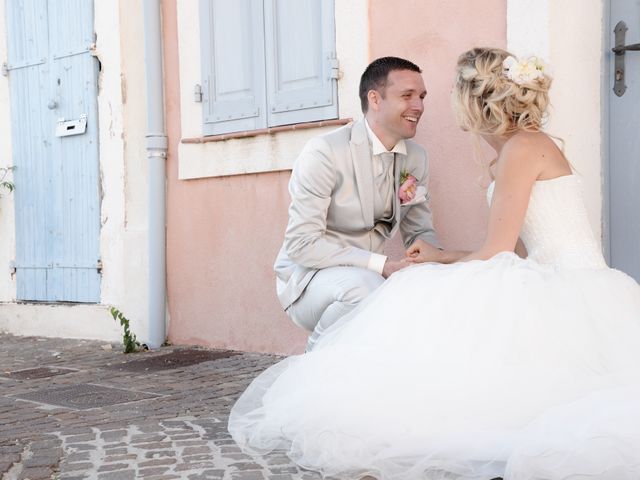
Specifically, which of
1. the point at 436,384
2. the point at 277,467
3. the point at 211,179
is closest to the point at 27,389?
the point at 211,179

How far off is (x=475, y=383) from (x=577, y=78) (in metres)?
2.17

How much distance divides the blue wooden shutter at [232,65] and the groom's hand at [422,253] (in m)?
2.27

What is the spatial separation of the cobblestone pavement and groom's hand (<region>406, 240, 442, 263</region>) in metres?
1.20

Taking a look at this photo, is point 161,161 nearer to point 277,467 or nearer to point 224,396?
point 224,396

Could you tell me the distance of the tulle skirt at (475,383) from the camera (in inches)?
114

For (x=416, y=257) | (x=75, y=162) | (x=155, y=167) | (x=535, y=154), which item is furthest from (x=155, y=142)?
(x=535, y=154)

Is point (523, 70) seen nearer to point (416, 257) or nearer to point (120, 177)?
point (416, 257)

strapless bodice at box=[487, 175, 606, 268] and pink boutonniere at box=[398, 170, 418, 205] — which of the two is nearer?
strapless bodice at box=[487, 175, 606, 268]

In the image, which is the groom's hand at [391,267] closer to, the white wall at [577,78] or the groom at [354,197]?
the groom at [354,197]

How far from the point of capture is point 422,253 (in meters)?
4.34

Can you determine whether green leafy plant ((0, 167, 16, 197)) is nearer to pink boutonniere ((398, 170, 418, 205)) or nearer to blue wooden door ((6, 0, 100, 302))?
blue wooden door ((6, 0, 100, 302))

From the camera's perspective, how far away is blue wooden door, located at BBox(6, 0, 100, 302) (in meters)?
7.68

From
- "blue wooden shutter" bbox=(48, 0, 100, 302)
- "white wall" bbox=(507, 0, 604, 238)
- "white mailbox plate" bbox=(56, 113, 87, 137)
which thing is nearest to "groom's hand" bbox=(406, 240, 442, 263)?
"white wall" bbox=(507, 0, 604, 238)

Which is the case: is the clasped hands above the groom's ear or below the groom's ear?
below
